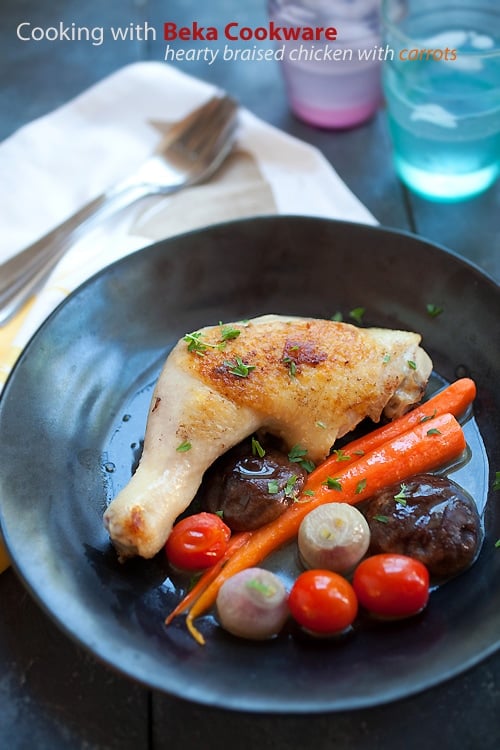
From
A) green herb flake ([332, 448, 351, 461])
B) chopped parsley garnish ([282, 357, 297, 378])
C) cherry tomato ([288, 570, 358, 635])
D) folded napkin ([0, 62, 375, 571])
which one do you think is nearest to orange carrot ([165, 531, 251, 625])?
cherry tomato ([288, 570, 358, 635])

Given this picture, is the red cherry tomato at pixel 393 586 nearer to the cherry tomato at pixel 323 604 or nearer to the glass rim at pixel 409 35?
the cherry tomato at pixel 323 604

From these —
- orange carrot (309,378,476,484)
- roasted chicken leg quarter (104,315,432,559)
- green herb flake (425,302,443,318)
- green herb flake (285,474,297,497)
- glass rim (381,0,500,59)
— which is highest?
glass rim (381,0,500,59)

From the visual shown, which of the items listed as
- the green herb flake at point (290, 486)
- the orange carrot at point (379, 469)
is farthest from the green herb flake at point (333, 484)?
the green herb flake at point (290, 486)

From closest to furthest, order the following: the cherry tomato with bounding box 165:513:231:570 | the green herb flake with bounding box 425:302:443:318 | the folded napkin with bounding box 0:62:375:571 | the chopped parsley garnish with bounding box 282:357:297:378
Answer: the cherry tomato with bounding box 165:513:231:570 < the chopped parsley garnish with bounding box 282:357:297:378 < the green herb flake with bounding box 425:302:443:318 < the folded napkin with bounding box 0:62:375:571

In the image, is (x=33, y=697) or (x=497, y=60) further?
(x=497, y=60)

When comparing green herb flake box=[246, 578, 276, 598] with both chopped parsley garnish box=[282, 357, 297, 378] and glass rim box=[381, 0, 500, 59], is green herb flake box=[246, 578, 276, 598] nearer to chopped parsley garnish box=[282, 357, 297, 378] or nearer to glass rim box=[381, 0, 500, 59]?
chopped parsley garnish box=[282, 357, 297, 378]

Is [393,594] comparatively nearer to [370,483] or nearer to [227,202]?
[370,483]

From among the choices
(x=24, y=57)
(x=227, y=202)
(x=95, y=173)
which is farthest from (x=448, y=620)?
(x=24, y=57)
